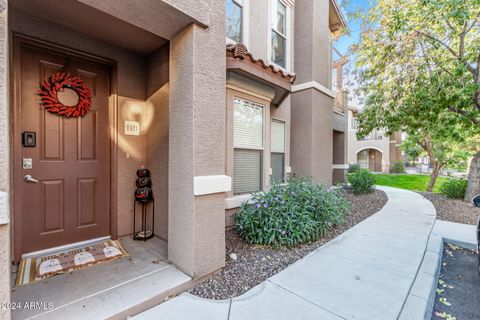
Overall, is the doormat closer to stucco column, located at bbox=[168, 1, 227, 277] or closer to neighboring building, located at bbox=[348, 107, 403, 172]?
stucco column, located at bbox=[168, 1, 227, 277]

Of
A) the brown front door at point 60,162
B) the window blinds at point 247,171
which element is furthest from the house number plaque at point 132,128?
the window blinds at point 247,171

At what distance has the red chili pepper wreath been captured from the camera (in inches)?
121

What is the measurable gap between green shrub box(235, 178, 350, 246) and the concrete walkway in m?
0.37

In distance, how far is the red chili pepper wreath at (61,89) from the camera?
10.1 feet

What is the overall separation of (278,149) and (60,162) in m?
4.50

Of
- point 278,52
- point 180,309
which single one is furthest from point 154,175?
point 278,52

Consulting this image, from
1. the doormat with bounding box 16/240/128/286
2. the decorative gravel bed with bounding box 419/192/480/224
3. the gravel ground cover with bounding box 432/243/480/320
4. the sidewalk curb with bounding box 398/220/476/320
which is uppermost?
the doormat with bounding box 16/240/128/286

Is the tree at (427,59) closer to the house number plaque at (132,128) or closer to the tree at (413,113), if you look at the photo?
the tree at (413,113)

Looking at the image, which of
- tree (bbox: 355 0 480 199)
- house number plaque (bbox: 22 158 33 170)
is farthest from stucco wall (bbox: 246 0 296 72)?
house number plaque (bbox: 22 158 33 170)

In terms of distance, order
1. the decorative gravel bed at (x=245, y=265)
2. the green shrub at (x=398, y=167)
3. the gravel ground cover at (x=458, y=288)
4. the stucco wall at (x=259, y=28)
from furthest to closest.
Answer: the green shrub at (x=398, y=167) < the stucco wall at (x=259, y=28) < the decorative gravel bed at (x=245, y=265) < the gravel ground cover at (x=458, y=288)

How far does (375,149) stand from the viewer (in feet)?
75.9

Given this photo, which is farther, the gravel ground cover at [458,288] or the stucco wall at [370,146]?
the stucco wall at [370,146]

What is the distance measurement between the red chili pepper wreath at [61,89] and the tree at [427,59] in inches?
291

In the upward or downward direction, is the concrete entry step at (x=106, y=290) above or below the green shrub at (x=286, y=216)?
below
